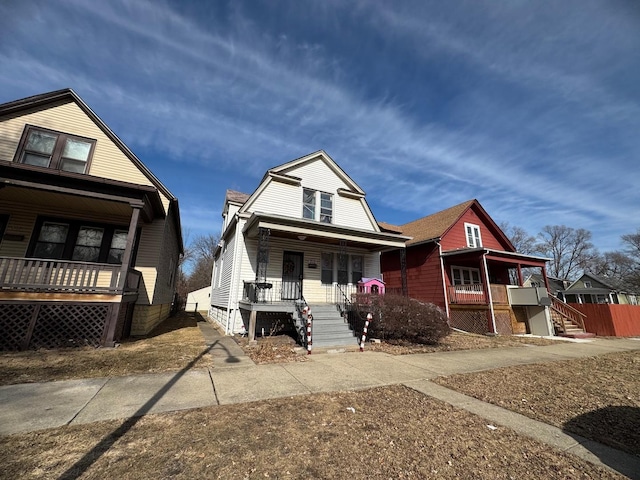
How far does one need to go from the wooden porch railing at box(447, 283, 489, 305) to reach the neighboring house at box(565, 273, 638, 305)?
28206 mm

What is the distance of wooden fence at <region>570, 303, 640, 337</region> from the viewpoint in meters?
16.2

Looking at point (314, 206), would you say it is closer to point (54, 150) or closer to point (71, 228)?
point (71, 228)

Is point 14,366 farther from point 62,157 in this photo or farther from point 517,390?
point 517,390

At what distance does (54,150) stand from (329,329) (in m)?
12.6

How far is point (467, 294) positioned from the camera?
1620 cm

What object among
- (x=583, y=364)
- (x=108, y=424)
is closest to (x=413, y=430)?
(x=108, y=424)

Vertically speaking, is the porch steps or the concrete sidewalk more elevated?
the porch steps

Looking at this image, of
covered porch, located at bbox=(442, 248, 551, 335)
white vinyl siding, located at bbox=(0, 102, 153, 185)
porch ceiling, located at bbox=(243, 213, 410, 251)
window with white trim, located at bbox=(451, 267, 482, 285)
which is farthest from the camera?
window with white trim, located at bbox=(451, 267, 482, 285)

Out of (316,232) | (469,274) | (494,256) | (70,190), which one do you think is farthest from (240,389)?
(469,274)

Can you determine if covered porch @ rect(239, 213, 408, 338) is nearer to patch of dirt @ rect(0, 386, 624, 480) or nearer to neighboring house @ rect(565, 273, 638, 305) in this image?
patch of dirt @ rect(0, 386, 624, 480)

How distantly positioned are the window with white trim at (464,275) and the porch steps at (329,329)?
10678 millimetres

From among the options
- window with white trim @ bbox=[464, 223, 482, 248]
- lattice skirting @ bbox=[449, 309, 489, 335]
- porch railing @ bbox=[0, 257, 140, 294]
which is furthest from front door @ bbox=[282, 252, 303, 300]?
window with white trim @ bbox=[464, 223, 482, 248]

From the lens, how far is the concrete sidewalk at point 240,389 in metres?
3.70

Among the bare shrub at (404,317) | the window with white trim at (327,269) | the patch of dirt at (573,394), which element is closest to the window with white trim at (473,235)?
the bare shrub at (404,317)
